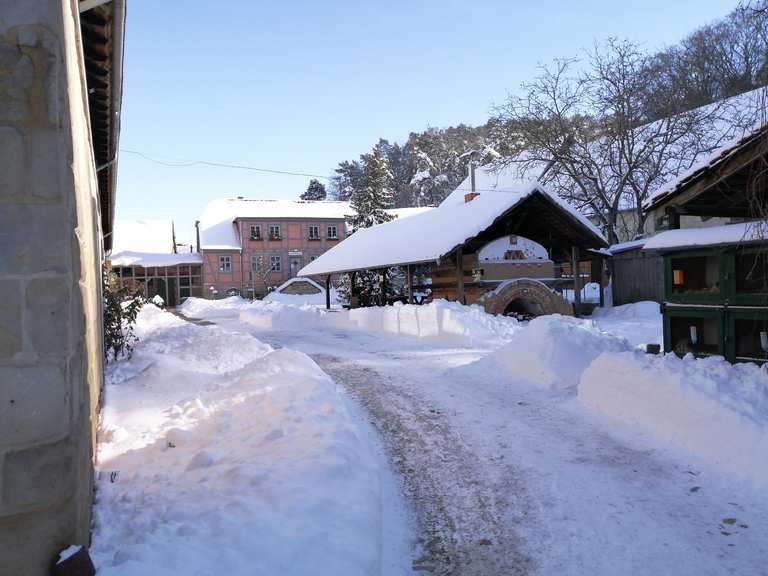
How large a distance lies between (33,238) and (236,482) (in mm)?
2356

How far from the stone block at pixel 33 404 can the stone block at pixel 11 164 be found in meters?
0.81

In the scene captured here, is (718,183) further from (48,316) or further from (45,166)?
(48,316)

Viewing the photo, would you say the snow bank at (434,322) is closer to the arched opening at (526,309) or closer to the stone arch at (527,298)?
the stone arch at (527,298)

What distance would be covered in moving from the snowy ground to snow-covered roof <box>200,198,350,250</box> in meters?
40.5

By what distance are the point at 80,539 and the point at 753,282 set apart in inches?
314

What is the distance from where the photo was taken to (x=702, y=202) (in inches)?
329

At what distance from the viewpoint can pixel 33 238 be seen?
8.75 ft

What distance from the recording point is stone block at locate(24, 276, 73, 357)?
2639 mm

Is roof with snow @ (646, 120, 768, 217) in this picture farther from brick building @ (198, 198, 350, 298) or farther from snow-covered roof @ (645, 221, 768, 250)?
brick building @ (198, 198, 350, 298)

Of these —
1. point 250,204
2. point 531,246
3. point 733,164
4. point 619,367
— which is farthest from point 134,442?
point 250,204

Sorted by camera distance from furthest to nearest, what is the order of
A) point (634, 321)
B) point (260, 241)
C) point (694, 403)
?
point (260, 241), point (634, 321), point (694, 403)

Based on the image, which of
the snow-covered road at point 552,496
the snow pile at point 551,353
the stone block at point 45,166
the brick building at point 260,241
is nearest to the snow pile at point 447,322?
the snow pile at point 551,353

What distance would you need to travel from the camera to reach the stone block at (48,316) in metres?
2.64

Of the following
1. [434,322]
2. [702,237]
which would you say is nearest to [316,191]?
[434,322]
